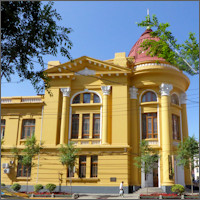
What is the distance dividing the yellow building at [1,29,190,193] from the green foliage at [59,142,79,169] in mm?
1990

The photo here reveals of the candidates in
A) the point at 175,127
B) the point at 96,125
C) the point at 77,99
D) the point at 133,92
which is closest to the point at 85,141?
the point at 96,125

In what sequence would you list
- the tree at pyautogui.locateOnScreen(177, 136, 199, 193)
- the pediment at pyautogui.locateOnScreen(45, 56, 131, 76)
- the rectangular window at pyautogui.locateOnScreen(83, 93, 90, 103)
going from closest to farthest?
the tree at pyautogui.locateOnScreen(177, 136, 199, 193) → the pediment at pyautogui.locateOnScreen(45, 56, 131, 76) → the rectangular window at pyautogui.locateOnScreen(83, 93, 90, 103)

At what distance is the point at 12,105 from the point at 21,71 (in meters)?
19.5

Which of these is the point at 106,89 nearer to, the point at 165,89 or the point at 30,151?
the point at 165,89

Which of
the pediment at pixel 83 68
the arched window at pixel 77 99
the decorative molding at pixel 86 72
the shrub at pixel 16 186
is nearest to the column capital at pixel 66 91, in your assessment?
the arched window at pixel 77 99

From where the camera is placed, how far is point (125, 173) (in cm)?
2394

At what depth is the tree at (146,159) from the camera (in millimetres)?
22328

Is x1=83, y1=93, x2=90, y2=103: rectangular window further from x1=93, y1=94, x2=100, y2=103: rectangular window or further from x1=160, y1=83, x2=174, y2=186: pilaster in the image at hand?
x1=160, y1=83, x2=174, y2=186: pilaster

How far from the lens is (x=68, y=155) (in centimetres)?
2300

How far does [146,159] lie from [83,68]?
1158cm

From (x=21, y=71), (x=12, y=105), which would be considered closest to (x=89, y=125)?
(x=12, y=105)

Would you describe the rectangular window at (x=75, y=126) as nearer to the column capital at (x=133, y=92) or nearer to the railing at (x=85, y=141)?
the railing at (x=85, y=141)

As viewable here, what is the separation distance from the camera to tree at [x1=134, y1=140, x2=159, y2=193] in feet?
73.3

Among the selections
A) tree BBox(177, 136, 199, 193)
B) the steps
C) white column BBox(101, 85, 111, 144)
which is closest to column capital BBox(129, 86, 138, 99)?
white column BBox(101, 85, 111, 144)
